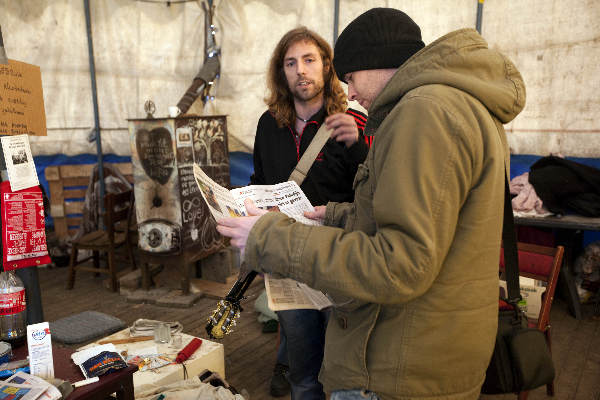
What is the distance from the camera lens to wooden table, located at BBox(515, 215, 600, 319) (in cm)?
371

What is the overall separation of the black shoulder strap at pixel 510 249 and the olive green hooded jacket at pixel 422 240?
0.12m

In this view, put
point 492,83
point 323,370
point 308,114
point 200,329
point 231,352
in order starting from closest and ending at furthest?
1. point 492,83
2. point 323,370
3. point 308,114
4. point 231,352
5. point 200,329

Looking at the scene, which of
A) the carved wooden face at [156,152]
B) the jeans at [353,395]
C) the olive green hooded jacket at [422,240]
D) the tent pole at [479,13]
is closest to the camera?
the olive green hooded jacket at [422,240]

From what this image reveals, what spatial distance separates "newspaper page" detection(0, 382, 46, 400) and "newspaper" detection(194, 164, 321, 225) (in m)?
0.75

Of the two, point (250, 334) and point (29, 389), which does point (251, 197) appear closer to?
point (29, 389)

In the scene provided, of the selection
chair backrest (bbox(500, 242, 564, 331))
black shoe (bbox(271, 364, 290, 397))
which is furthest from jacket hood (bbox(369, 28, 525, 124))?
black shoe (bbox(271, 364, 290, 397))

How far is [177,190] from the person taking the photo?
4195 millimetres

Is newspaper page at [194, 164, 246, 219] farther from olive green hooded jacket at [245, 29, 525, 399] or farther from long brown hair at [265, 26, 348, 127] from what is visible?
long brown hair at [265, 26, 348, 127]

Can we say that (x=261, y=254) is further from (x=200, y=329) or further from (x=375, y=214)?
(x=200, y=329)

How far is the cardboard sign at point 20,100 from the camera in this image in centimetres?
194

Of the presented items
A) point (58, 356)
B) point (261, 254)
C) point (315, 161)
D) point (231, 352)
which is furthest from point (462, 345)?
point (231, 352)

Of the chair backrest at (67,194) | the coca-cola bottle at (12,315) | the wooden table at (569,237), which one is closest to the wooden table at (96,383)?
A: the coca-cola bottle at (12,315)

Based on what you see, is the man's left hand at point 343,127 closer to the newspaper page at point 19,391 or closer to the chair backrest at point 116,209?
the newspaper page at point 19,391

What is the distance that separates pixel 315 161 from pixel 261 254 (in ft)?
3.88
